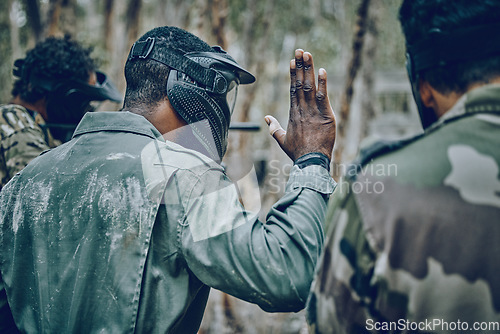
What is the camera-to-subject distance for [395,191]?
1.29 metres

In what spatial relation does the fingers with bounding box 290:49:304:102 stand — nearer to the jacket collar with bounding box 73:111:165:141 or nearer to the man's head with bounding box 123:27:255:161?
the man's head with bounding box 123:27:255:161

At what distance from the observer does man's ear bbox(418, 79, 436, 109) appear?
1.43 meters

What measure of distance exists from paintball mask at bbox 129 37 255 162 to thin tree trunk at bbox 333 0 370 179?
3.90 meters

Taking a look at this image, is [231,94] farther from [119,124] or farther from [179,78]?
[119,124]

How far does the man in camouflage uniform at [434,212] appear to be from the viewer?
121 cm

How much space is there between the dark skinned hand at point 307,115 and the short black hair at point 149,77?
54 centimetres

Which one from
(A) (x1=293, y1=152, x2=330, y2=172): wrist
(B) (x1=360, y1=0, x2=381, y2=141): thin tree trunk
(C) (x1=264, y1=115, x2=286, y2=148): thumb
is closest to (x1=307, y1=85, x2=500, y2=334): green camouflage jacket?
(A) (x1=293, y1=152, x2=330, y2=172): wrist

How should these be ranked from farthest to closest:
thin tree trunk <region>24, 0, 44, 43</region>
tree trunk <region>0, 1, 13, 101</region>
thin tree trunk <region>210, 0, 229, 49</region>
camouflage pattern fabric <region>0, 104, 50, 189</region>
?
tree trunk <region>0, 1, 13, 101</region>, thin tree trunk <region>24, 0, 44, 43</region>, thin tree trunk <region>210, 0, 229, 49</region>, camouflage pattern fabric <region>0, 104, 50, 189</region>

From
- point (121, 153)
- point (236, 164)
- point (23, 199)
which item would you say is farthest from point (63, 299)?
point (236, 164)

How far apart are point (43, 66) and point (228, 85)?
67.3 inches

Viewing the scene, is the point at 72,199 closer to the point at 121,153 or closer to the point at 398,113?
the point at 121,153

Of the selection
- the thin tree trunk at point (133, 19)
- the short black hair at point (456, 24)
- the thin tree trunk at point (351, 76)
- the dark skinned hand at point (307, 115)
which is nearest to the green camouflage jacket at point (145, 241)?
the dark skinned hand at point (307, 115)

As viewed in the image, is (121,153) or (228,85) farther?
(228,85)

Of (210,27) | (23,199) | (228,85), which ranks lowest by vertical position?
(23,199)
